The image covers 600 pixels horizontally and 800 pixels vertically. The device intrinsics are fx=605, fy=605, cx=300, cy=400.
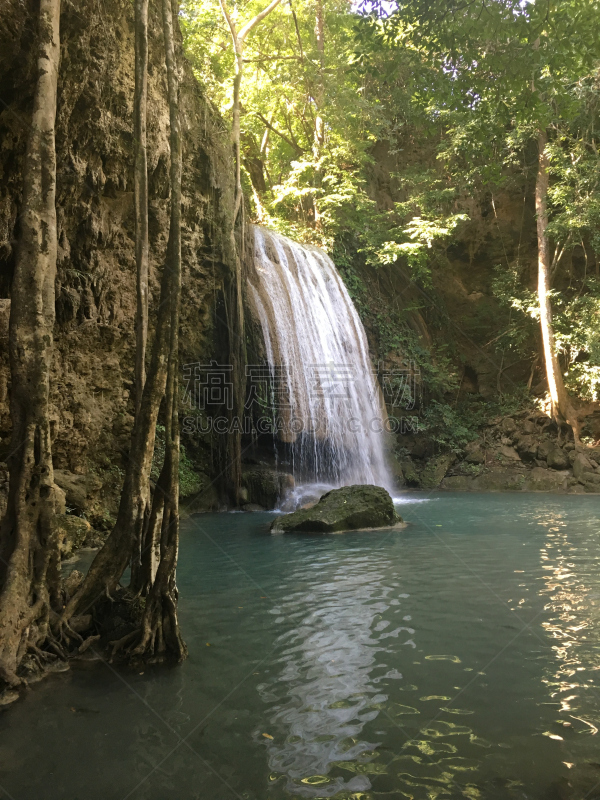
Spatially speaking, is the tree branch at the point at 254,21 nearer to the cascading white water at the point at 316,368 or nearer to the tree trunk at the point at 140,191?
the cascading white water at the point at 316,368

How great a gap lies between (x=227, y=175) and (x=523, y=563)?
11.1 metres


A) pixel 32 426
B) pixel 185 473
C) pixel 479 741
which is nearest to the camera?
pixel 479 741

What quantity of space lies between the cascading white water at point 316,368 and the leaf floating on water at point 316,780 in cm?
1181

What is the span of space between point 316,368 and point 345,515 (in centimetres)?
607

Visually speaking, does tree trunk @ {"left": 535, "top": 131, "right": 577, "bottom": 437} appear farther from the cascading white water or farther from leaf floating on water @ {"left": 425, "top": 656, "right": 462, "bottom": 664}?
leaf floating on water @ {"left": 425, "top": 656, "right": 462, "bottom": 664}

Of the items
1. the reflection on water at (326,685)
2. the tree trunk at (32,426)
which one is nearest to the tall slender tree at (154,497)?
the tree trunk at (32,426)

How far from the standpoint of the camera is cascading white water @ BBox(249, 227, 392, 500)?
14852 mm

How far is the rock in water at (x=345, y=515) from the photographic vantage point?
1007 centimetres

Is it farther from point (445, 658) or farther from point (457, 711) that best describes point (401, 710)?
point (445, 658)

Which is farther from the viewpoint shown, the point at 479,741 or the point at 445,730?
the point at 445,730

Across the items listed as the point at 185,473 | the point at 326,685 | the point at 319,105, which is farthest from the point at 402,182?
the point at 326,685

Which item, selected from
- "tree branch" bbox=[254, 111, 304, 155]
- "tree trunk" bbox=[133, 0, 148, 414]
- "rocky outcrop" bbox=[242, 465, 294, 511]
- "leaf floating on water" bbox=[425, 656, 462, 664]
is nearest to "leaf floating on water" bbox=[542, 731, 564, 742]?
"leaf floating on water" bbox=[425, 656, 462, 664]

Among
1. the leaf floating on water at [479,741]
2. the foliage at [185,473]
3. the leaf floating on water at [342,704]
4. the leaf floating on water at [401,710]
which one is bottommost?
the leaf floating on water at [479,741]

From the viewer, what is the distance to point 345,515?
1027cm
